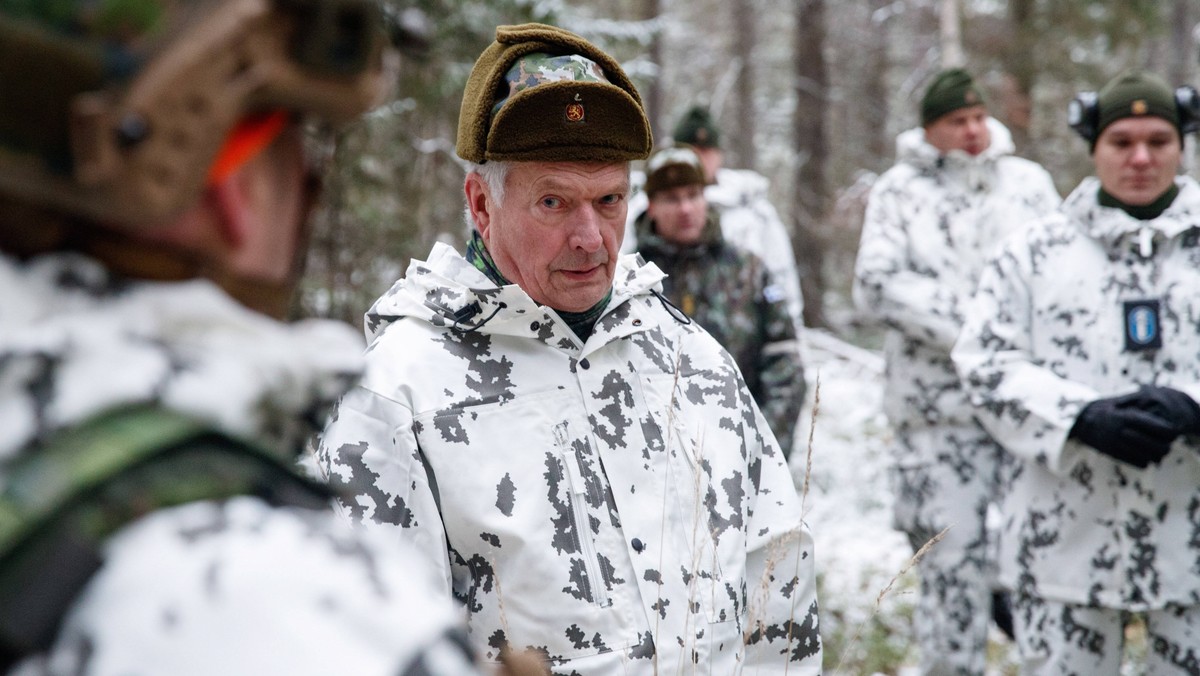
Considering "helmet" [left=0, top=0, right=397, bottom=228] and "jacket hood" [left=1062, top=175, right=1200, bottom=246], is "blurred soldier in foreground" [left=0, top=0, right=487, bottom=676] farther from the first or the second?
"jacket hood" [left=1062, top=175, right=1200, bottom=246]

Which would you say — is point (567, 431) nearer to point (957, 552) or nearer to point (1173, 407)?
point (1173, 407)

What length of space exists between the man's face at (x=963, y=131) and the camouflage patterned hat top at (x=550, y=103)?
4.16 meters

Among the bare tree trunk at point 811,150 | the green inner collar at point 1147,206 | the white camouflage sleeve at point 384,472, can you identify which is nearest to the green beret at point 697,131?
the green inner collar at point 1147,206

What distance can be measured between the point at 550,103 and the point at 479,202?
1.37ft

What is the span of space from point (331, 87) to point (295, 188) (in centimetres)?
15

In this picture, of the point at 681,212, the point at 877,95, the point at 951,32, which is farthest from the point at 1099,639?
the point at 877,95

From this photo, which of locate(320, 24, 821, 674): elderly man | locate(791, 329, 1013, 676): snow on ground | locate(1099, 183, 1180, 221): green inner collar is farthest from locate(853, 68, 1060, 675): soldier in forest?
locate(320, 24, 821, 674): elderly man

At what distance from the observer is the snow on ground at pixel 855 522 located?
6906 millimetres

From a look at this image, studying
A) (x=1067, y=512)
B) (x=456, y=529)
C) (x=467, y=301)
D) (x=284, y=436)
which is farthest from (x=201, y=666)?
(x=1067, y=512)

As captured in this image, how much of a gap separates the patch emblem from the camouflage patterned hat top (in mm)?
2612

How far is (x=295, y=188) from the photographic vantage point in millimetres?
1314

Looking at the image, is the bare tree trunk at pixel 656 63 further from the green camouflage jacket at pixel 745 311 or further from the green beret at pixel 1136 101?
the green beret at pixel 1136 101

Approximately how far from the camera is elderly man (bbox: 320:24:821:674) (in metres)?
2.60

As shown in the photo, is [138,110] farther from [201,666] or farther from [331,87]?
[201,666]
